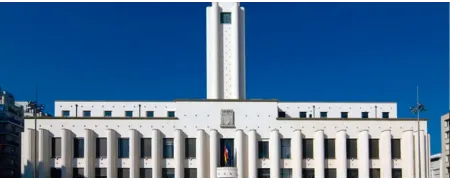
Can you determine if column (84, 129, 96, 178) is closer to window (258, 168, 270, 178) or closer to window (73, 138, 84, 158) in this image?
window (73, 138, 84, 158)

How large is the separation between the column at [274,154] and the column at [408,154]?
44.7 ft

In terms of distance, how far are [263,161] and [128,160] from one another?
14.4 metres

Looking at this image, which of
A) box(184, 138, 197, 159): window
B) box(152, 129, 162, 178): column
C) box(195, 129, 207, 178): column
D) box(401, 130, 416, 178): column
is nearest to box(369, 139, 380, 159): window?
box(401, 130, 416, 178): column

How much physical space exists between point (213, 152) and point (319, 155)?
446 inches

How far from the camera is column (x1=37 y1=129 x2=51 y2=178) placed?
5541 centimetres

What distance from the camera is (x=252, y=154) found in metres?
56.7

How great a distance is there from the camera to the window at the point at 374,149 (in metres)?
58.1

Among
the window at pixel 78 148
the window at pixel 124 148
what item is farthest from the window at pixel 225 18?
the window at pixel 78 148

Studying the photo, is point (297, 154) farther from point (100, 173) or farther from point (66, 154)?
point (66, 154)

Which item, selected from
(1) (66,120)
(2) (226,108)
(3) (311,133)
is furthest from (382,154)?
(1) (66,120)

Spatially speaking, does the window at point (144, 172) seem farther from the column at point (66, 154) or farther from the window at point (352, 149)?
the window at point (352, 149)

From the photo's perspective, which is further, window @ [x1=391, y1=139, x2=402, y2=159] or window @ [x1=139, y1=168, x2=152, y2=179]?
window @ [x1=391, y1=139, x2=402, y2=159]

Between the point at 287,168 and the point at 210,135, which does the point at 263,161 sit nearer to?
the point at 287,168

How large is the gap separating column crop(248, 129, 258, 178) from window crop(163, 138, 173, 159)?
27.6 feet
